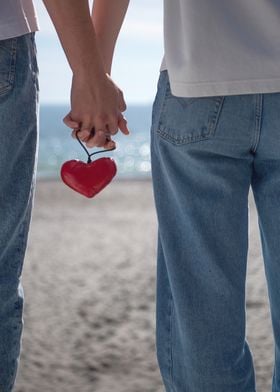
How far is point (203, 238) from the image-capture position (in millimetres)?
1634

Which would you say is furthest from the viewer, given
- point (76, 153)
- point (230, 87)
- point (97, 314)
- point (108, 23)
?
point (76, 153)

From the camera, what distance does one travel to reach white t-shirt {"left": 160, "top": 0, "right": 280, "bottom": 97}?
1558mm

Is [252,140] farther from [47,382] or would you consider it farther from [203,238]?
[47,382]

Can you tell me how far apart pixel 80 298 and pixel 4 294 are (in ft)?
9.05

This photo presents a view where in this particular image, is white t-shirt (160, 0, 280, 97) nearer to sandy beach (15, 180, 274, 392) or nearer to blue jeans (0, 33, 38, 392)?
blue jeans (0, 33, 38, 392)

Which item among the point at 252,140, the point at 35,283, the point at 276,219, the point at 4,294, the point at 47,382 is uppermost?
the point at 252,140

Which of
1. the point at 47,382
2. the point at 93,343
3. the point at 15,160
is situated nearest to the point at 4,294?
the point at 15,160

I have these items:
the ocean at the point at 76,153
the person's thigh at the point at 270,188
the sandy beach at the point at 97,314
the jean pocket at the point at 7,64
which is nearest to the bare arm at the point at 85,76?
the jean pocket at the point at 7,64

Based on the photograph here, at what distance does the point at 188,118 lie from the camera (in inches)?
63.4

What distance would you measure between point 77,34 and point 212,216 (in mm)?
486

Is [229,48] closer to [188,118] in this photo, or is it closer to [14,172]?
[188,118]

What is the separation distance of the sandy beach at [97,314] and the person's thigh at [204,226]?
140 centimetres

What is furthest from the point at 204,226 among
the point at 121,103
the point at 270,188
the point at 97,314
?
the point at 97,314

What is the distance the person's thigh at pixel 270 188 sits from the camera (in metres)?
1.58
